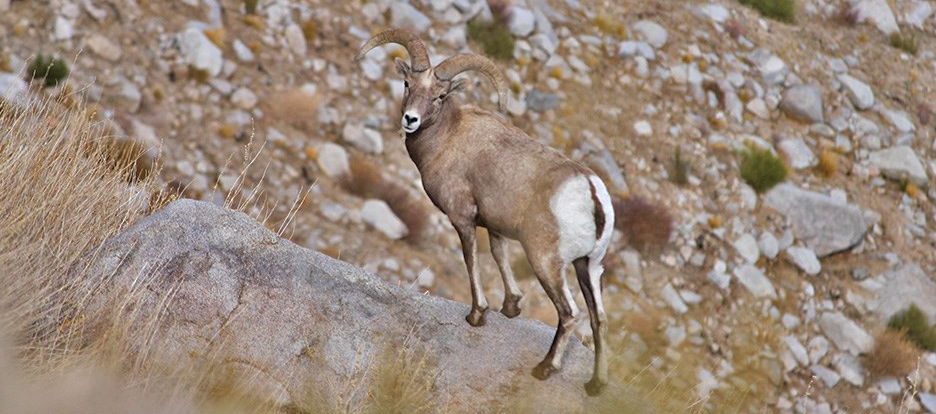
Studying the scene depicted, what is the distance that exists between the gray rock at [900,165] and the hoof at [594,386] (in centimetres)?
1257

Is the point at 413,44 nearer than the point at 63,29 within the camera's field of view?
Yes

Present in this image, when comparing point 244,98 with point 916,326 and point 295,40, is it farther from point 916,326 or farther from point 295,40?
point 916,326

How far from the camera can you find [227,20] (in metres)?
14.9

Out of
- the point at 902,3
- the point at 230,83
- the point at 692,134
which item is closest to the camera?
the point at 230,83

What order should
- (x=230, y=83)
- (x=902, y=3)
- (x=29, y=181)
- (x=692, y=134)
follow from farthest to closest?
(x=902, y=3) < (x=692, y=134) < (x=230, y=83) < (x=29, y=181)

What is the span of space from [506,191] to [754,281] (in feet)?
29.2

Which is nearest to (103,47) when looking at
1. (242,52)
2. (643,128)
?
(242,52)

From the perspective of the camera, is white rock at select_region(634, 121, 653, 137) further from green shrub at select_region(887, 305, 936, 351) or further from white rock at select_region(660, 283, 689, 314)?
green shrub at select_region(887, 305, 936, 351)

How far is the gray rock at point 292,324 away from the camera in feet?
21.6

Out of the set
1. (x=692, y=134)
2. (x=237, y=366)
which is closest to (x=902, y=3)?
(x=692, y=134)

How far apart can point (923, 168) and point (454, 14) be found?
9.26 metres

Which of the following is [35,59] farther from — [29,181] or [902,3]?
[902,3]

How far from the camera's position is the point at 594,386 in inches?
257

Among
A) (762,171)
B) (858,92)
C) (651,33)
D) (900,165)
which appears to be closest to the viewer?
(762,171)
